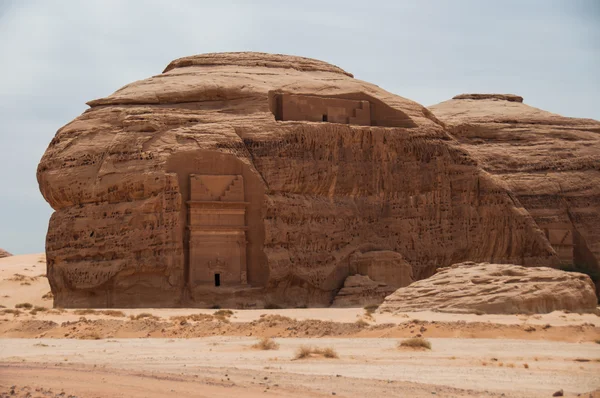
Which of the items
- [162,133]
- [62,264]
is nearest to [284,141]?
[162,133]

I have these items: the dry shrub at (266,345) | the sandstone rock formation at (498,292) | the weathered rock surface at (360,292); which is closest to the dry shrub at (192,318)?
the sandstone rock formation at (498,292)

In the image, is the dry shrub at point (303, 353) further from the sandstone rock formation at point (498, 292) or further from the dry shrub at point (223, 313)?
the dry shrub at point (223, 313)

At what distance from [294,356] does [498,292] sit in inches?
420

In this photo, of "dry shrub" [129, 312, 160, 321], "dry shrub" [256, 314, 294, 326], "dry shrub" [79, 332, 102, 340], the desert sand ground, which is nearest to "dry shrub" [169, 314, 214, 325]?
the desert sand ground

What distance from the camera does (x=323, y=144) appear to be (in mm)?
40562

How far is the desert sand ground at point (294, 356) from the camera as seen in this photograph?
14602 millimetres

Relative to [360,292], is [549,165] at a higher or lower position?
higher

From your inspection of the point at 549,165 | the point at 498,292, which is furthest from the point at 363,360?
the point at 549,165

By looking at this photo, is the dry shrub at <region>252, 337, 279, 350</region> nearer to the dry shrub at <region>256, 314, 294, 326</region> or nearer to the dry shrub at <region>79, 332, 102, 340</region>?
the dry shrub at <region>256, 314, 294, 326</region>

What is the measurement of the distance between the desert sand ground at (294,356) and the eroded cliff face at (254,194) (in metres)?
6.69

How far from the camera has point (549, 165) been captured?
4947cm

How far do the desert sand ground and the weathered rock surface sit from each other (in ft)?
24.7

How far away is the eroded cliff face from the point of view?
36.8 meters

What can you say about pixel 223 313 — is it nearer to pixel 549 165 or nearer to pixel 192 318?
pixel 192 318
